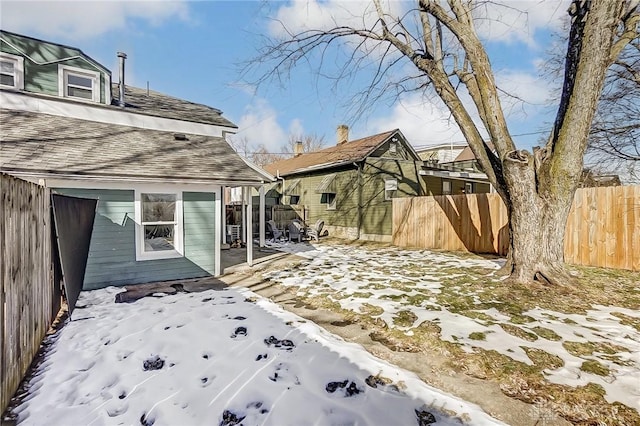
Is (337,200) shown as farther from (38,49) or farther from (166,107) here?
(38,49)

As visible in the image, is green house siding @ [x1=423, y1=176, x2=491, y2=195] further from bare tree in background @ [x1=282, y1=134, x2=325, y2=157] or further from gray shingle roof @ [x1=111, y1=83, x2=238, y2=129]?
bare tree in background @ [x1=282, y1=134, x2=325, y2=157]

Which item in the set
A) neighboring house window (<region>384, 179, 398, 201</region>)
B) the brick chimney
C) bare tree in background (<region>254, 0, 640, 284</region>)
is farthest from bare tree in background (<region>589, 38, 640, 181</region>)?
the brick chimney

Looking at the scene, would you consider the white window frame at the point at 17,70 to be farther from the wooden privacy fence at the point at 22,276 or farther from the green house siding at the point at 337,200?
the green house siding at the point at 337,200

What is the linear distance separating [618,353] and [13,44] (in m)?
12.8

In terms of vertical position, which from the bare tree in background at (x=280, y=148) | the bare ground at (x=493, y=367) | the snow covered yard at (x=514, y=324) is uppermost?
the bare tree in background at (x=280, y=148)

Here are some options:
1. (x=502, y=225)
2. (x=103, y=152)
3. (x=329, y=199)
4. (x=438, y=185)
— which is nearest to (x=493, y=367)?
(x=103, y=152)

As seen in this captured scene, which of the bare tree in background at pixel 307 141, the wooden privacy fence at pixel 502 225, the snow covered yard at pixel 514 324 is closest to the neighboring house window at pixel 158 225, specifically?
the snow covered yard at pixel 514 324

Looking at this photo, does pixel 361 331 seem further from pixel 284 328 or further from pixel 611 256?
pixel 611 256

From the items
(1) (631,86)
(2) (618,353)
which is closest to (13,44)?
(2) (618,353)

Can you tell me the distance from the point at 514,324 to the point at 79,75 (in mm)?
11234

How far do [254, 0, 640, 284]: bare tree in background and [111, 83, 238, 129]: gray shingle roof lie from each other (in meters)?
4.52

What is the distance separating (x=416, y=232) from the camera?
1245 cm

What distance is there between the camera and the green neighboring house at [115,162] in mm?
6067

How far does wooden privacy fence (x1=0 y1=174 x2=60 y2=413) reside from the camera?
96.6 inches
